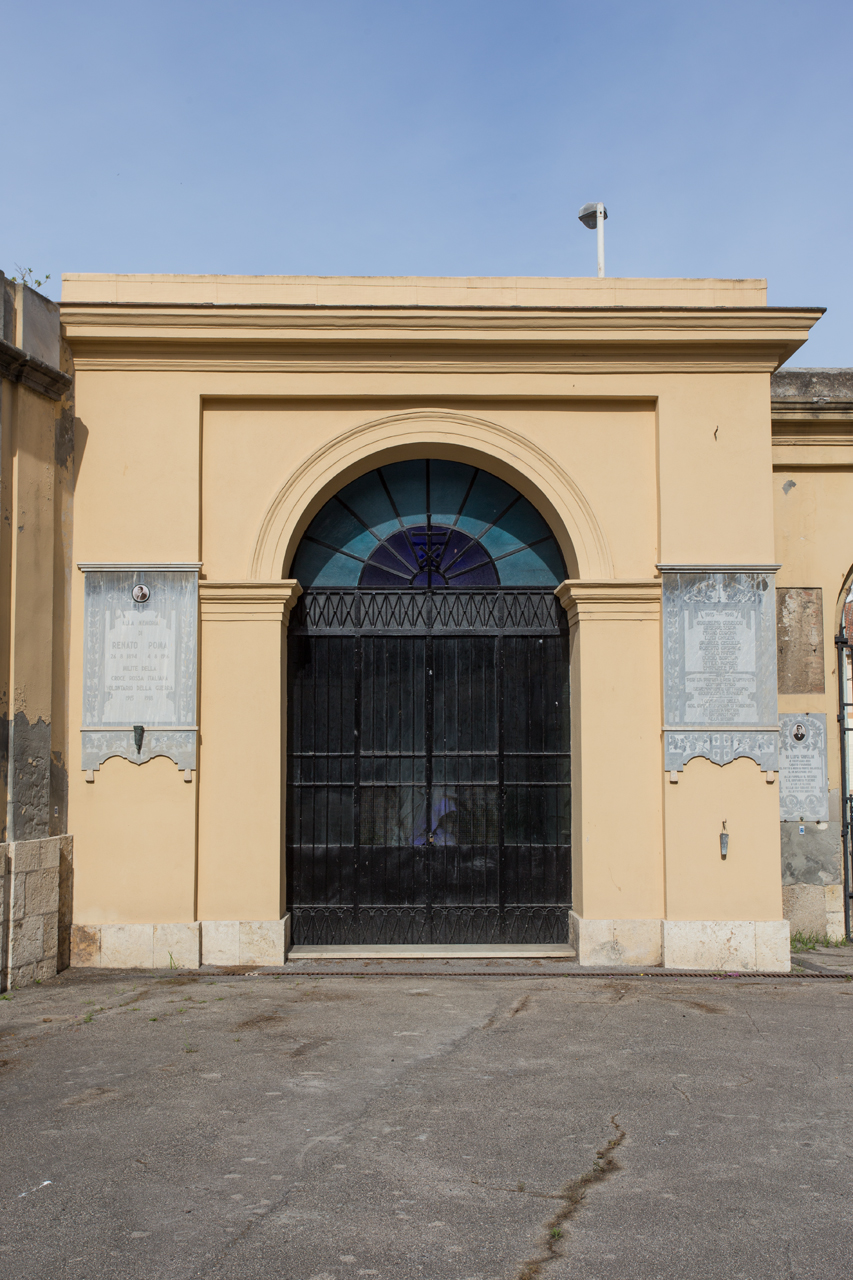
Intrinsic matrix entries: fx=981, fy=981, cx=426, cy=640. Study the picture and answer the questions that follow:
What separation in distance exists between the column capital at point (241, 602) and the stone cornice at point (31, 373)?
2049 millimetres

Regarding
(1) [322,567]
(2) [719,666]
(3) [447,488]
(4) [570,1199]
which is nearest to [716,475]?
(2) [719,666]

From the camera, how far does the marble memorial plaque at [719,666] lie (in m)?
8.42

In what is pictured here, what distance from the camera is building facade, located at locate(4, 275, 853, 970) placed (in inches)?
328

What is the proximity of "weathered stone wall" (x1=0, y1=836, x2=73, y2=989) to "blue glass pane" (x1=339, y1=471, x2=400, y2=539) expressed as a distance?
3874mm

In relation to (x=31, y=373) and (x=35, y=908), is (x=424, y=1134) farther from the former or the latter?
(x=31, y=373)

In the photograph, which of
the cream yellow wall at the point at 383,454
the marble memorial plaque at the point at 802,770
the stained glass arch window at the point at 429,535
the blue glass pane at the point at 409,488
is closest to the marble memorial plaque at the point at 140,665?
the cream yellow wall at the point at 383,454

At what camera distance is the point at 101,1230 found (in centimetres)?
370

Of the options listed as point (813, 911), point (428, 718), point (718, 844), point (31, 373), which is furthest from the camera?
point (813, 911)

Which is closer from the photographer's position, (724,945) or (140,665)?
(724,945)

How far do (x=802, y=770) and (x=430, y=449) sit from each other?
15.4ft

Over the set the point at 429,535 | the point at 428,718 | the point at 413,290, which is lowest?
the point at 428,718

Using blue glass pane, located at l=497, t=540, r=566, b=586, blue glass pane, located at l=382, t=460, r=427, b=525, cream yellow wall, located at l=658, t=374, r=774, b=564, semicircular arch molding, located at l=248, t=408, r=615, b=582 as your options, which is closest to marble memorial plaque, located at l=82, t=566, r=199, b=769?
semicircular arch molding, located at l=248, t=408, r=615, b=582

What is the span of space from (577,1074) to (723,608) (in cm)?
440

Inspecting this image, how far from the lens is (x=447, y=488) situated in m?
9.29
